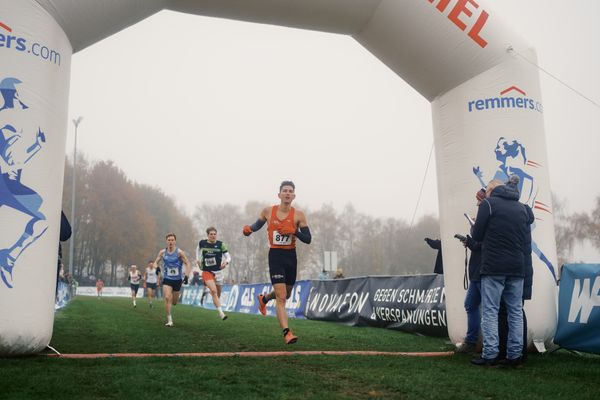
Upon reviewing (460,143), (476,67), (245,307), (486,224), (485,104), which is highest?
(476,67)

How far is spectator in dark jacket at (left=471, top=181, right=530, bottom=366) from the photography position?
614 centimetres

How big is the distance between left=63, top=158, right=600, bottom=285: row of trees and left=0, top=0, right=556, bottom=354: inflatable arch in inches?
1926

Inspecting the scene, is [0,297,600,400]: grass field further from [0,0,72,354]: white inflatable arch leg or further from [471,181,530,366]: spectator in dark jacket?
[0,0,72,354]: white inflatable arch leg

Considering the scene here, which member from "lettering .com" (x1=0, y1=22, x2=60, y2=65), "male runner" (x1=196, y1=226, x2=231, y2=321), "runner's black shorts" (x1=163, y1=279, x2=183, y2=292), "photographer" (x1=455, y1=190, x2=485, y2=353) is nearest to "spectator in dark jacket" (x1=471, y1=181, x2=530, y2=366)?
"photographer" (x1=455, y1=190, x2=485, y2=353)

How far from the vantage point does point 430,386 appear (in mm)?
4809

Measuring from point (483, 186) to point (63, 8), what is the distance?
5920mm

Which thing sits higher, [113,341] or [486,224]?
[486,224]

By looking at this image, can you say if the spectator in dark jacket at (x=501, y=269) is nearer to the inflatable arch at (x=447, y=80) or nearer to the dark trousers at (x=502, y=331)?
the dark trousers at (x=502, y=331)

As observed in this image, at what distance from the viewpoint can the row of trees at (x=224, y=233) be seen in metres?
64.0

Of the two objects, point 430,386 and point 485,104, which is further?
point 485,104

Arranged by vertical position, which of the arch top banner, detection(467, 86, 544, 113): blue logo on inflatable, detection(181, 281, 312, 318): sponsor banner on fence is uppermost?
the arch top banner

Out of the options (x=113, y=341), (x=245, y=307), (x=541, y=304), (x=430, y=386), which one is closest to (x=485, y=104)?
(x=541, y=304)

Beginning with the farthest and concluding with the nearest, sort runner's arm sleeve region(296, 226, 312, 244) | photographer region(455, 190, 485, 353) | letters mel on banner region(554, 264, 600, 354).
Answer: runner's arm sleeve region(296, 226, 312, 244) < photographer region(455, 190, 485, 353) < letters mel on banner region(554, 264, 600, 354)

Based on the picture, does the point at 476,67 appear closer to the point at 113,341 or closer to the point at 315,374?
the point at 315,374
